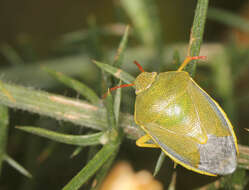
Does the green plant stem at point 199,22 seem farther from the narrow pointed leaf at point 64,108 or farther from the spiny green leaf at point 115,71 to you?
the narrow pointed leaf at point 64,108

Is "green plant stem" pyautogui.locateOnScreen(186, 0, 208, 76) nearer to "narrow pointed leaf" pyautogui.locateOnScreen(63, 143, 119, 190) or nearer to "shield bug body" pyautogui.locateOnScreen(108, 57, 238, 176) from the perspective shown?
"shield bug body" pyautogui.locateOnScreen(108, 57, 238, 176)

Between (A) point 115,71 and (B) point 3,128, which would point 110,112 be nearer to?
(A) point 115,71

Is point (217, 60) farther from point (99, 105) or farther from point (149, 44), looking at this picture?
point (99, 105)

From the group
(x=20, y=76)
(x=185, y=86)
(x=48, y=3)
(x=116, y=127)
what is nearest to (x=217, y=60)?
(x=185, y=86)

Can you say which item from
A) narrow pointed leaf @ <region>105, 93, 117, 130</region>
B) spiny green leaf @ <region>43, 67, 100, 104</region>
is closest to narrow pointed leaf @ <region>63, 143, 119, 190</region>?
narrow pointed leaf @ <region>105, 93, 117, 130</region>

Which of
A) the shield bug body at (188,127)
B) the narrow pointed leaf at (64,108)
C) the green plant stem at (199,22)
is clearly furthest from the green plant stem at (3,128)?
the green plant stem at (199,22)

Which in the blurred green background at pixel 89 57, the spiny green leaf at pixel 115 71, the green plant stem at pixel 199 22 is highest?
the green plant stem at pixel 199 22

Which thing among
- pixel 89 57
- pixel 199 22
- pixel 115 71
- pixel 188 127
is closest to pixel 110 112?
pixel 115 71
